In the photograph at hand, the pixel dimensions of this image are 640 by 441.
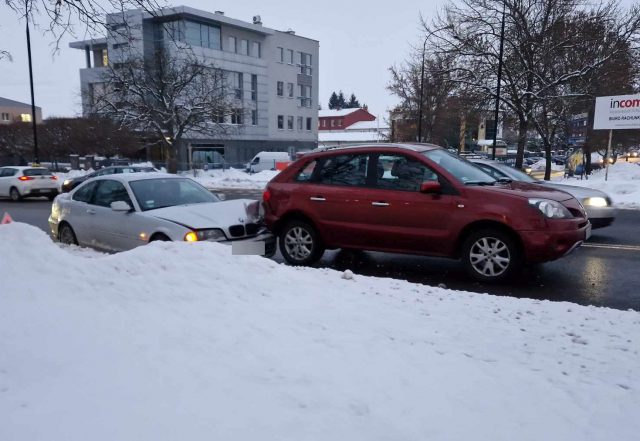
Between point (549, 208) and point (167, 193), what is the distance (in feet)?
17.7

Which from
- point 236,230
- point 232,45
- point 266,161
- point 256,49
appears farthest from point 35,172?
point 256,49

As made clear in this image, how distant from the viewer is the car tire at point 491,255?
20.7 ft

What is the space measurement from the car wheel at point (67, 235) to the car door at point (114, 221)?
0.81 metres

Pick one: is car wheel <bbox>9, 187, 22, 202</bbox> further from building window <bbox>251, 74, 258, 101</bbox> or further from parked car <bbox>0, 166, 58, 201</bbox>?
building window <bbox>251, 74, 258, 101</bbox>

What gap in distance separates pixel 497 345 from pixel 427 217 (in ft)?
9.69

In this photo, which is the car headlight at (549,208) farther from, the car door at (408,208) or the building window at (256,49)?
the building window at (256,49)

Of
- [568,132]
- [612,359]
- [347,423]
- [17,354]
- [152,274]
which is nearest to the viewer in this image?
[347,423]

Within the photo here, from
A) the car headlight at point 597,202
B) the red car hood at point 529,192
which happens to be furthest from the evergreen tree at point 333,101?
the red car hood at point 529,192

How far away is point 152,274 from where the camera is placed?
4.63m

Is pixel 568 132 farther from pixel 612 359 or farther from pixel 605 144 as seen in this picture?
pixel 612 359

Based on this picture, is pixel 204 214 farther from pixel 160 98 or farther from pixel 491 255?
pixel 160 98

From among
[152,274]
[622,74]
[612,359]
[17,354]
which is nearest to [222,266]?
[152,274]

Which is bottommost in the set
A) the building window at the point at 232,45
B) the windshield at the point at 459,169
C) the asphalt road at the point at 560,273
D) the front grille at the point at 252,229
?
the asphalt road at the point at 560,273

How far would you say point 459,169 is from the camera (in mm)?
6941
